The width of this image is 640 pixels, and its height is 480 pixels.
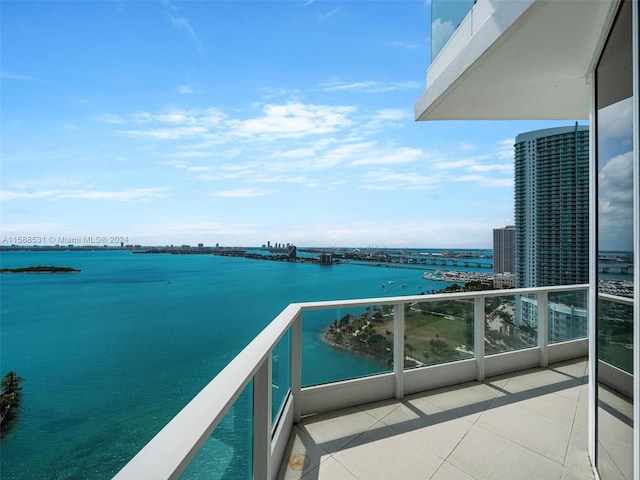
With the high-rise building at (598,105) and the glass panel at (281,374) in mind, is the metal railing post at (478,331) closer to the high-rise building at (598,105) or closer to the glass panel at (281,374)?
the high-rise building at (598,105)

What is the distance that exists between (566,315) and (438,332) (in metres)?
2.08

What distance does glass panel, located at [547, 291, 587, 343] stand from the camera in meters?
4.25

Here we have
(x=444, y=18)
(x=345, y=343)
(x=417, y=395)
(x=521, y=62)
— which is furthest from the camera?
(x=444, y=18)

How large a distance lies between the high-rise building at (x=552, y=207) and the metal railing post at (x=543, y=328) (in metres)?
0.23

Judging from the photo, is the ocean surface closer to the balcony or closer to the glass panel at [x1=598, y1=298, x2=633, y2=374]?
the balcony

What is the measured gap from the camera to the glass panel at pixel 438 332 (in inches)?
137

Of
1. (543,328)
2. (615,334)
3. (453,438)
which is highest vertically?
(615,334)

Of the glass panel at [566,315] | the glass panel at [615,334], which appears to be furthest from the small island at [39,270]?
the glass panel at [615,334]

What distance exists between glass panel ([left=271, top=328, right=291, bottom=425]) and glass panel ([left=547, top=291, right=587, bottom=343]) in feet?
11.8

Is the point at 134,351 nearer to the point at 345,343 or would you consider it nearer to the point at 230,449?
the point at 345,343

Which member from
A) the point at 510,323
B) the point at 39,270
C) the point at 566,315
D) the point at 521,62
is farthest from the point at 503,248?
the point at 39,270

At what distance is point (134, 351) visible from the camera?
20531 mm

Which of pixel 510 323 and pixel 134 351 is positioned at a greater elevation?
pixel 510 323

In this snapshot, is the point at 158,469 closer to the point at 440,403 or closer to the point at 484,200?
the point at 440,403
